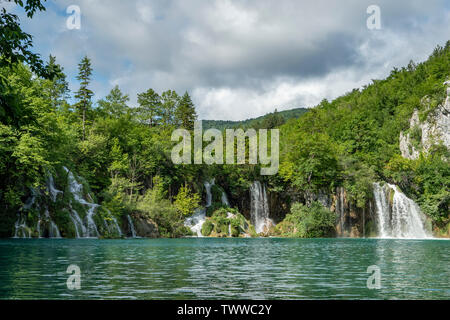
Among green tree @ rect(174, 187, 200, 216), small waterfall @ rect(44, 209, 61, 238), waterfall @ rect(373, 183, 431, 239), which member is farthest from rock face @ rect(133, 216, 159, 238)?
waterfall @ rect(373, 183, 431, 239)

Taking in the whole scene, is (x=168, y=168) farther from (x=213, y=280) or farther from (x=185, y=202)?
(x=213, y=280)

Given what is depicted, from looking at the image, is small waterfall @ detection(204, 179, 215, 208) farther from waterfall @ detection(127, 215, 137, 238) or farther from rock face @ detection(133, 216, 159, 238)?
waterfall @ detection(127, 215, 137, 238)

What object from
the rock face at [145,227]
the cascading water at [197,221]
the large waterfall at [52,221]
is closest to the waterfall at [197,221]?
the cascading water at [197,221]

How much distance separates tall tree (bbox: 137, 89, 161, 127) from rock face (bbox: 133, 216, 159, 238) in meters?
31.2

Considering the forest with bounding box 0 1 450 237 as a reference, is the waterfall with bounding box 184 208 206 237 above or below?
below

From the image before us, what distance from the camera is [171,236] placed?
46.0 meters

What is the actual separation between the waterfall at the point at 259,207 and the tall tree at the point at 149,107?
1007 inches

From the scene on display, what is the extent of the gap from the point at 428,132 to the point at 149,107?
47314 mm

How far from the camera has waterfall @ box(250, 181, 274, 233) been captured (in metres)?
57.0

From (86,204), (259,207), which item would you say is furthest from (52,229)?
(259,207)

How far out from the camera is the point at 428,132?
66.9 metres
